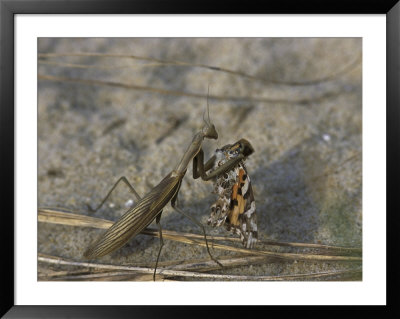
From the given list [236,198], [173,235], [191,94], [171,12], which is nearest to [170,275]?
[173,235]

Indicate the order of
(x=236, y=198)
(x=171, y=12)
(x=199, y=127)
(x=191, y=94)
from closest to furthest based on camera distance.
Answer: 1. (x=171, y=12)
2. (x=236, y=198)
3. (x=199, y=127)
4. (x=191, y=94)

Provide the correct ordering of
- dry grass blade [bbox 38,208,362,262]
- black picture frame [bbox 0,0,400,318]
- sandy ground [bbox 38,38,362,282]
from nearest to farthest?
1. black picture frame [bbox 0,0,400,318]
2. dry grass blade [bbox 38,208,362,262]
3. sandy ground [bbox 38,38,362,282]

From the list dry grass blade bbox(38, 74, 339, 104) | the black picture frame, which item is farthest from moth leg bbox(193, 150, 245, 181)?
dry grass blade bbox(38, 74, 339, 104)

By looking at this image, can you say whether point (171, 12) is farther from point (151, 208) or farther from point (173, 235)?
point (173, 235)

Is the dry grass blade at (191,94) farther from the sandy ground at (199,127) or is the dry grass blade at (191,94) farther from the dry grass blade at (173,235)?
the dry grass blade at (173,235)

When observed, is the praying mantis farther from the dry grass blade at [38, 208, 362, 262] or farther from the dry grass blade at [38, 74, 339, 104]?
the dry grass blade at [38, 74, 339, 104]

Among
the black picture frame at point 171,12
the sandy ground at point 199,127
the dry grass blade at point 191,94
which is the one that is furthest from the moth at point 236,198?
the dry grass blade at point 191,94
